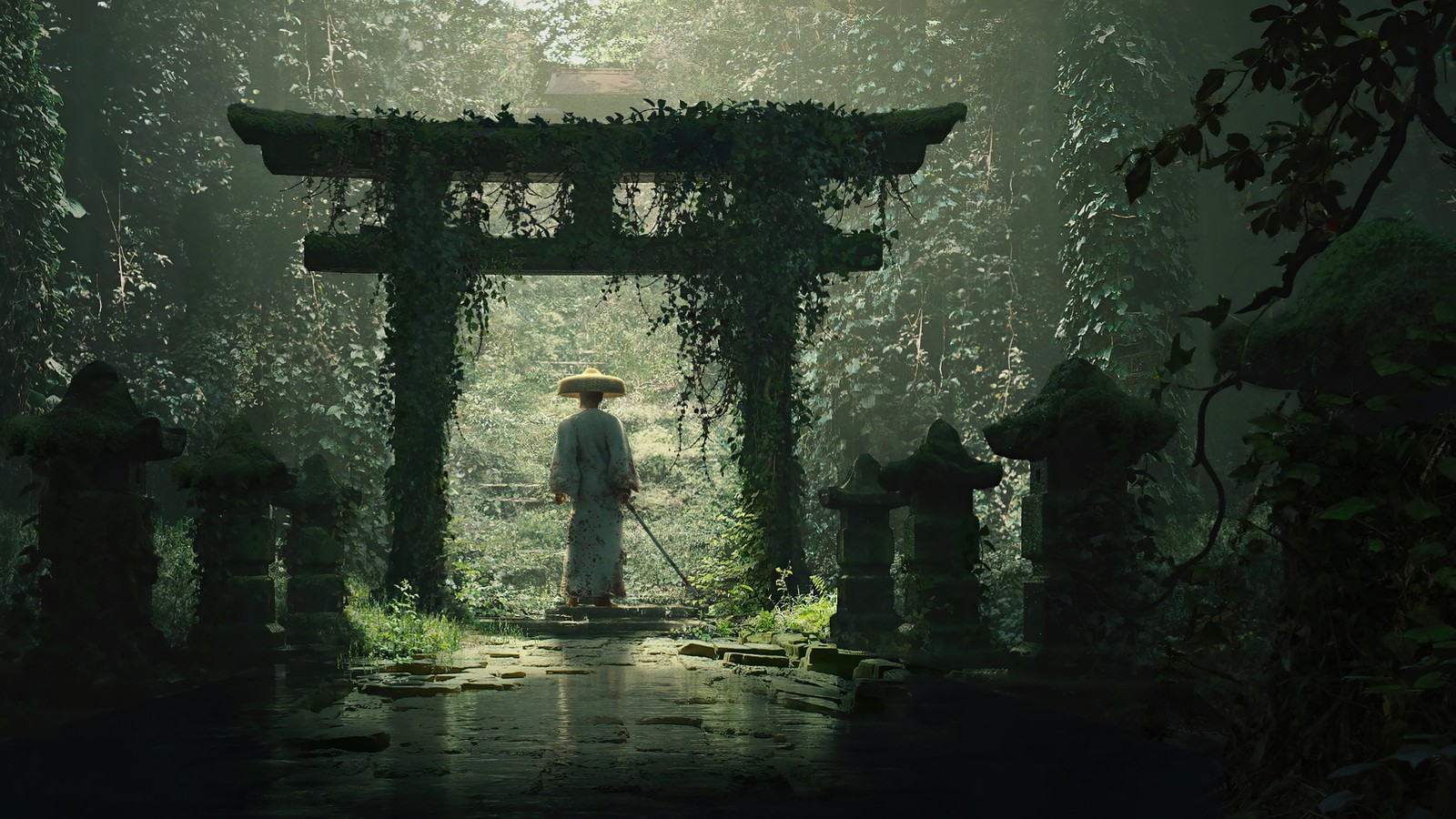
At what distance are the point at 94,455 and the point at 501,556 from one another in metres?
16.0

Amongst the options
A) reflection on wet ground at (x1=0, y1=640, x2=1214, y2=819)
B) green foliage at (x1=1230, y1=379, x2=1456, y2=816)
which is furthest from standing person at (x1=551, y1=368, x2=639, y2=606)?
green foliage at (x1=1230, y1=379, x2=1456, y2=816)

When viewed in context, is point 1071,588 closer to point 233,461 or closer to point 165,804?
point 165,804

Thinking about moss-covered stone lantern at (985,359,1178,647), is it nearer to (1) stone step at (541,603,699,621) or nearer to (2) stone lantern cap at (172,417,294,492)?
(2) stone lantern cap at (172,417,294,492)

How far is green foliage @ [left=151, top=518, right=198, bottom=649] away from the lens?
9857 mm

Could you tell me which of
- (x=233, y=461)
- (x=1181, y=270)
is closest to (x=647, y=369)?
(x=1181, y=270)

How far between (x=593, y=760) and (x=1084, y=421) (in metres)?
3.26

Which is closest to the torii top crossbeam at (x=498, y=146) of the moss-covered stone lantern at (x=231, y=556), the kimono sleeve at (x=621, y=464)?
the moss-covered stone lantern at (x=231, y=556)

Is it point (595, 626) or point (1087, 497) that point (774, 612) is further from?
point (1087, 497)

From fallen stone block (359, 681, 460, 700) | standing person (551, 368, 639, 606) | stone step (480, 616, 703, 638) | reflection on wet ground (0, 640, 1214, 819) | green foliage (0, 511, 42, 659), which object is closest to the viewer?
reflection on wet ground (0, 640, 1214, 819)

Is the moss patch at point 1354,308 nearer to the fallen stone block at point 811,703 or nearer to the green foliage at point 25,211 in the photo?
the fallen stone block at point 811,703

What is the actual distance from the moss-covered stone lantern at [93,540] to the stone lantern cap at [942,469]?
4791mm

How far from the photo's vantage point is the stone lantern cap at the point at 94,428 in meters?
7.04

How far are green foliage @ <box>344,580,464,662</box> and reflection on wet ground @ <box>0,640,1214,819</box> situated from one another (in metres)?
2.32

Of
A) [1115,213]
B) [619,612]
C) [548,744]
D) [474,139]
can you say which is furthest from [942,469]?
[1115,213]
